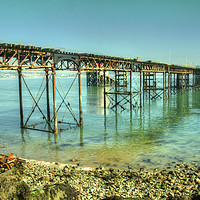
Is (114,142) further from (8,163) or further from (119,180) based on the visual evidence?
(8,163)

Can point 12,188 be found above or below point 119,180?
above

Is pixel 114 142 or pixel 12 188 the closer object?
pixel 12 188

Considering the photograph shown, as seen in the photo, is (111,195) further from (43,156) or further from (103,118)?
(103,118)

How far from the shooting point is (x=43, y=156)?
50.3ft

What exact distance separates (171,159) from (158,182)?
12.4 feet

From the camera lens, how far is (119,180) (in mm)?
11359

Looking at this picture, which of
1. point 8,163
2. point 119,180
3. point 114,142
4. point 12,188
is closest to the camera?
point 12,188

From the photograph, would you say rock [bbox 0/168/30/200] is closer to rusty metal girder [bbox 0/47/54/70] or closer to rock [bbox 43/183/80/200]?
rock [bbox 43/183/80/200]

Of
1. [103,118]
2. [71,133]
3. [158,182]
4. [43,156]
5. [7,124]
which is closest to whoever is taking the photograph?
[158,182]

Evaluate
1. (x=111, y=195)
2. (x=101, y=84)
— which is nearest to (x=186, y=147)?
(x=111, y=195)

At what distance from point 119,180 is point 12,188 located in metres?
4.91

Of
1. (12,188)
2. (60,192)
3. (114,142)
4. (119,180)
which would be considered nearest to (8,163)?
(12,188)

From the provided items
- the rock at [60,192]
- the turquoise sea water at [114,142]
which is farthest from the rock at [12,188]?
the turquoise sea water at [114,142]

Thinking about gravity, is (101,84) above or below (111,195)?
above
